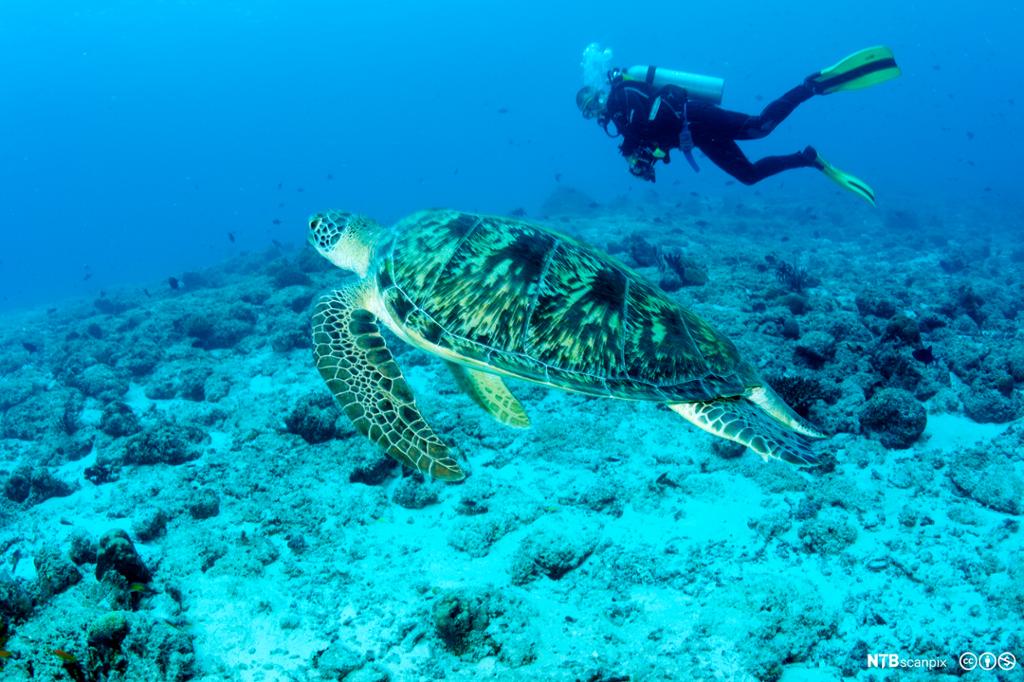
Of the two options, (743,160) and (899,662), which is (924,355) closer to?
(743,160)

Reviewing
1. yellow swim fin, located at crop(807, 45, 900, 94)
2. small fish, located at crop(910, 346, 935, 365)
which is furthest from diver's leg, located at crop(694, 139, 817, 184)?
small fish, located at crop(910, 346, 935, 365)

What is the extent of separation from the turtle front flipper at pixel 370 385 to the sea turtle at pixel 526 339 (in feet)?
0.04

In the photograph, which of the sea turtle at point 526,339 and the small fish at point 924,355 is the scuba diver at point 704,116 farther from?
the sea turtle at point 526,339

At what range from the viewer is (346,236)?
5.64 meters

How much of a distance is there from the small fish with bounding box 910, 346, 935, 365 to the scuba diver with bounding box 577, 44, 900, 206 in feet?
10.6

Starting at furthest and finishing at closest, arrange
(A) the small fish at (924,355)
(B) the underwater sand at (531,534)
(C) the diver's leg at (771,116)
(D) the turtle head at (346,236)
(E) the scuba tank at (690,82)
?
(E) the scuba tank at (690,82), (C) the diver's leg at (771,116), (A) the small fish at (924,355), (D) the turtle head at (346,236), (B) the underwater sand at (531,534)

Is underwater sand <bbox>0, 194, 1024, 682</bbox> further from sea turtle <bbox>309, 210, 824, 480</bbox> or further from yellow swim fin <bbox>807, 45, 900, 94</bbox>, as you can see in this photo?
yellow swim fin <bbox>807, 45, 900, 94</bbox>

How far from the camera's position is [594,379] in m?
3.74

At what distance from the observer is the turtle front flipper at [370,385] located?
12.6 ft

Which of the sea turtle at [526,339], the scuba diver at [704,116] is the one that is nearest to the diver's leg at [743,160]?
the scuba diver at [704,116]

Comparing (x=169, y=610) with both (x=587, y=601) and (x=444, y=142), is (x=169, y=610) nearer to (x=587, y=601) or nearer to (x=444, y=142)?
(x=587, y=601)

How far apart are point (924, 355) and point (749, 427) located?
4.25 meters

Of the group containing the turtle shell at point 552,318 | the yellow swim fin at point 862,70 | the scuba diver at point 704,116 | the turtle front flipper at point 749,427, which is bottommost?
the turtle front flipper at point 749,427

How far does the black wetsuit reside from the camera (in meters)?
8.39
